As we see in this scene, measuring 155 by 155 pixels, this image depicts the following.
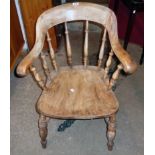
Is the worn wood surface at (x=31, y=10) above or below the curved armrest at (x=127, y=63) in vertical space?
below

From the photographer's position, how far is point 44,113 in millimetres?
1209

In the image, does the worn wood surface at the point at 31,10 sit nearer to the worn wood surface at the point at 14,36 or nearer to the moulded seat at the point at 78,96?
the worn wood surface at the point at 14,36

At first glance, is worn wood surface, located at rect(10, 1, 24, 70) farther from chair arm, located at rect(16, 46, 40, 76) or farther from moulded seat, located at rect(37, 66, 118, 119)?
chair arm, located at rect(16, 46, 40, 76)

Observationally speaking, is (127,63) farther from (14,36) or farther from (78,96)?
(14,36)

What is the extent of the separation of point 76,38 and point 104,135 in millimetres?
1285

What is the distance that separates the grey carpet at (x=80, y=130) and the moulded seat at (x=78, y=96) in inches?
16.2

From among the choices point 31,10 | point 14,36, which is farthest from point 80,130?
point 31,10

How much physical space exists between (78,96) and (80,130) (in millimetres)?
416

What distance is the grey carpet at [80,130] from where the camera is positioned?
1.51m

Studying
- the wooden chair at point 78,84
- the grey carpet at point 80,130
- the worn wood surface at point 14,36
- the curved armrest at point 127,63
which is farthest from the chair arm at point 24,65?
the worn wood surface at point 14,36

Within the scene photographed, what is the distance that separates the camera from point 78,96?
1.30 meters

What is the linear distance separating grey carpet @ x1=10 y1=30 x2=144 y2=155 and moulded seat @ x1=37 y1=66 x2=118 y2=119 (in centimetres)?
41

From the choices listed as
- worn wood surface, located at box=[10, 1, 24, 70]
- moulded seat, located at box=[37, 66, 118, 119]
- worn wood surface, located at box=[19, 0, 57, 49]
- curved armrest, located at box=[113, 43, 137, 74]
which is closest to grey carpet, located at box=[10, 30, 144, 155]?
worn wood surface, located at box=[10, 1, 24, 70]

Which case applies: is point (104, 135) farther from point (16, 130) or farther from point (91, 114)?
point (16, 130)
